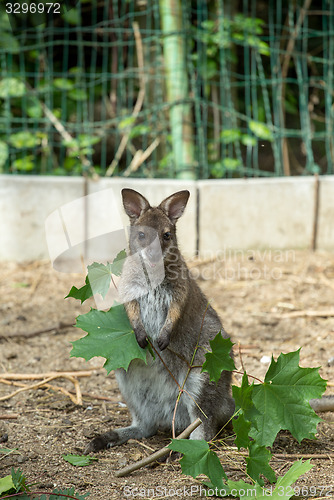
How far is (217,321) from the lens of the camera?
10.9ft

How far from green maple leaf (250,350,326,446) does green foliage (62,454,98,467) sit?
79 cm

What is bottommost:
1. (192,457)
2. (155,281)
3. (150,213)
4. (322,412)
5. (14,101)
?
(322,412)

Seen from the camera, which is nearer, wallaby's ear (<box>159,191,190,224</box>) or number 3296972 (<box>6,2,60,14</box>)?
number 3296972 (<box>6,2,60,14</box>)

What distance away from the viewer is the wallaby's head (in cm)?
330

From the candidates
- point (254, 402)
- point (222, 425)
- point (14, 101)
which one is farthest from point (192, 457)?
point (14, 101)

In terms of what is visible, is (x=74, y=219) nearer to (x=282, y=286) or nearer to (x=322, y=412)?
(x=282, y=286)

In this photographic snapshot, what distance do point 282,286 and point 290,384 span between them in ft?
9.97

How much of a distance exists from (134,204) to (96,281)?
68cm

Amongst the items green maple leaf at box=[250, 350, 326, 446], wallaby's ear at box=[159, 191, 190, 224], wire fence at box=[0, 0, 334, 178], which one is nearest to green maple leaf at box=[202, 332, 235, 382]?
green maple leaf at box=[250, 350, 326, 446]

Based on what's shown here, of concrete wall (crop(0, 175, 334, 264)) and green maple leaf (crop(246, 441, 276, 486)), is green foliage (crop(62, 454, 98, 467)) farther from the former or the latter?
concrete wall (crop(0, 175, 334, 264))

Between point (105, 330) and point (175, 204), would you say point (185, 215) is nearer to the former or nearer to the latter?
point (175, 204)

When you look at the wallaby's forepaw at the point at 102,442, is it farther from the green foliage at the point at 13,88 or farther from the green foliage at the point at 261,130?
the green foliage at the point at 13,88

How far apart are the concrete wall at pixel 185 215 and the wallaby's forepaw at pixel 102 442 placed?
3011 millimetres

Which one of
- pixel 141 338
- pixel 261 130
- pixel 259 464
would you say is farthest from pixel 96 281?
pixel 261 130
